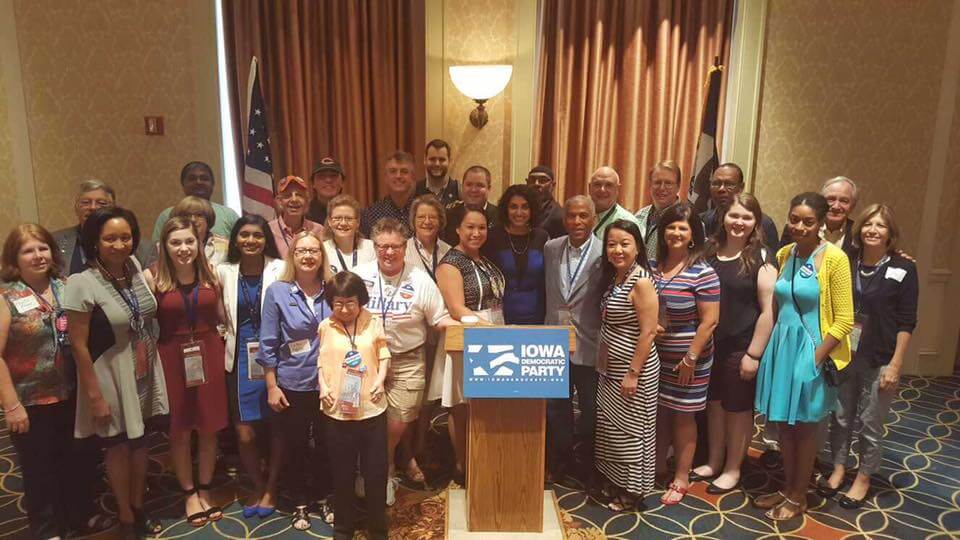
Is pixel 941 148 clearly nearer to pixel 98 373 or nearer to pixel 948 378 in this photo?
pixel 948 378

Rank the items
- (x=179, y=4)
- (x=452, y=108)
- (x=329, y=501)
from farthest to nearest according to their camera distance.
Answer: (x=452, y=108) < (x=179, y=4) < (x=329, y=501)

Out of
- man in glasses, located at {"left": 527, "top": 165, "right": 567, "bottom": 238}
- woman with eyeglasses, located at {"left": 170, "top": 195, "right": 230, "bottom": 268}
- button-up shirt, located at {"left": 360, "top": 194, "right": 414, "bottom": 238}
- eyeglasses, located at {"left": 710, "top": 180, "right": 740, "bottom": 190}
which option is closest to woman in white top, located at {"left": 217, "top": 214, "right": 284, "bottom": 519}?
woman with eyeglasses, located at {"left": 170, "top": 195, "right": 230, "bottom": 268}

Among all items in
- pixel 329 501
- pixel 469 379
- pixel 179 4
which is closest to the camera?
pixel 469 379

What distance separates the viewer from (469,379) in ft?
8.46

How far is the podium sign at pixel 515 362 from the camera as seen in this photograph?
2559 millimetres

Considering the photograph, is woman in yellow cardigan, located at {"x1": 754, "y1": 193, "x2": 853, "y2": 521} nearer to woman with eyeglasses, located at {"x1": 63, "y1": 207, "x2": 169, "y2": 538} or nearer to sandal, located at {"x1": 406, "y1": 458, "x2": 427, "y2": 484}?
sandal, located at {"x1": 406, "y1": 458, "x2": 427, "y2": 484}

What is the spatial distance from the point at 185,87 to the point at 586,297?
3546 millimetres

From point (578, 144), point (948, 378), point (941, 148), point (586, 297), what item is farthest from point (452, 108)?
point (948, 378)

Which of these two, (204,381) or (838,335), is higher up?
(838,335)

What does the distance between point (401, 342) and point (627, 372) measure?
111 cm

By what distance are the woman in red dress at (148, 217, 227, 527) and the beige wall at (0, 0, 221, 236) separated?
2.30 m

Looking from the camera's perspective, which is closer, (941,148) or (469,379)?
(469,379)

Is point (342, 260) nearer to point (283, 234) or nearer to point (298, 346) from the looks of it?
point (283, 234)

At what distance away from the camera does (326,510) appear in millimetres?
3082
